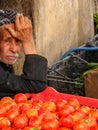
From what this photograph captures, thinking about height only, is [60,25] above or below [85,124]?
above

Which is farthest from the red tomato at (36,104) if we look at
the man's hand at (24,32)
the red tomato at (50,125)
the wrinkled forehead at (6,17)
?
the wrinkled forehead at (6,17)

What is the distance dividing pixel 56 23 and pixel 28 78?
3.56 metres

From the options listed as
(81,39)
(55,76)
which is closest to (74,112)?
(55,76)

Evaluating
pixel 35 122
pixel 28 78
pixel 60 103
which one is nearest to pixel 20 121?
pixel 35 122

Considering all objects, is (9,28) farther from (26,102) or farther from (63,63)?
(63,63)

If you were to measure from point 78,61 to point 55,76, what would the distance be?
87 centimetres

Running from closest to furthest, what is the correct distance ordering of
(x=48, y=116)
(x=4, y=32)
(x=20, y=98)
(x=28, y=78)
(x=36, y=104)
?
(x=48, y=116) → (x=36, y=104) → (x=20, y=98) → (x=28, y=78) → (x=4, y=32)

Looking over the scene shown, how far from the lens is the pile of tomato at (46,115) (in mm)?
2629

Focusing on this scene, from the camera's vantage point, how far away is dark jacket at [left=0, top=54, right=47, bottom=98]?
3.33 m

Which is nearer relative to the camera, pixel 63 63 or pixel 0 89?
pixel 0 89

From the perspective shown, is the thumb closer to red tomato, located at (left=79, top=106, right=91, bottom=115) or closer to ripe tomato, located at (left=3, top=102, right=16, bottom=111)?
ripe tomato, located at (left=3, top=102, right=16, bottom=111)

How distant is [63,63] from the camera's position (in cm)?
584

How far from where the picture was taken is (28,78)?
3359mm

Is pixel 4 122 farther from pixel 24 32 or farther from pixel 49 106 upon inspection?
pixel 24 32
